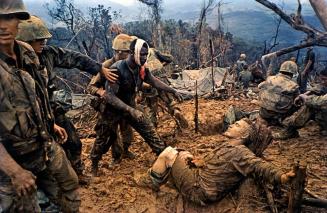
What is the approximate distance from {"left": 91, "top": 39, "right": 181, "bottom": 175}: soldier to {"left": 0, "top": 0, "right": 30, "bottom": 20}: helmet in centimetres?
192

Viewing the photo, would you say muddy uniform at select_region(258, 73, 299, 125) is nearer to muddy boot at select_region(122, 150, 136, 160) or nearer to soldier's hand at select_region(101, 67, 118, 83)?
muddy boot at select_region(122, 150, 136, 160)

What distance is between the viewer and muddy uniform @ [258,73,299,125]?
5754mm

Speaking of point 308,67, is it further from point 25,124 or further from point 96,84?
point 25,124

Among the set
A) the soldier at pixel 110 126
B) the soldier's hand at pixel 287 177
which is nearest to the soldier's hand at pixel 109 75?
the soldier at pixel 110 126

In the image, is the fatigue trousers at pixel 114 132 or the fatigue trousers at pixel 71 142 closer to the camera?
the fatigue trousers at pixel 71 142

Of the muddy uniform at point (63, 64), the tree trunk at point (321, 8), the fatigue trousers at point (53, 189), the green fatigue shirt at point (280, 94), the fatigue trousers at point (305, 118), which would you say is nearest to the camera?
the tree trunk at point (321, 8)

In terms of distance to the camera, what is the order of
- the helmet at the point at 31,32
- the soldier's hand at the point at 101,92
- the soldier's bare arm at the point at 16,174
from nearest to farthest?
1. the soldier's bare arm at the point at 16,174
2. the helmet at the point at 31,32
3. the soldier's hand at the point at 101,92

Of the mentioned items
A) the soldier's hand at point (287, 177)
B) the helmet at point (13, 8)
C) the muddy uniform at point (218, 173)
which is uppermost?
the helmet at point (13, 8)

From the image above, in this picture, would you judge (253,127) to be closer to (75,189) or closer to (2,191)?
(75,189)

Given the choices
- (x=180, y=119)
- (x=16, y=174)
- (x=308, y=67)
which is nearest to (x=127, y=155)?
(x=180, y=119)

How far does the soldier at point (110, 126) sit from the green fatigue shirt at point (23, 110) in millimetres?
1675

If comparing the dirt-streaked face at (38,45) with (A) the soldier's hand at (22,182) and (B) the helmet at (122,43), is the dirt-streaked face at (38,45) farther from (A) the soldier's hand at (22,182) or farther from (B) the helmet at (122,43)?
(B) the helmet at (122,43)

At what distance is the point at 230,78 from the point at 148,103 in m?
5.46

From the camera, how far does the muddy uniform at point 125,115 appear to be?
14.2 ft
